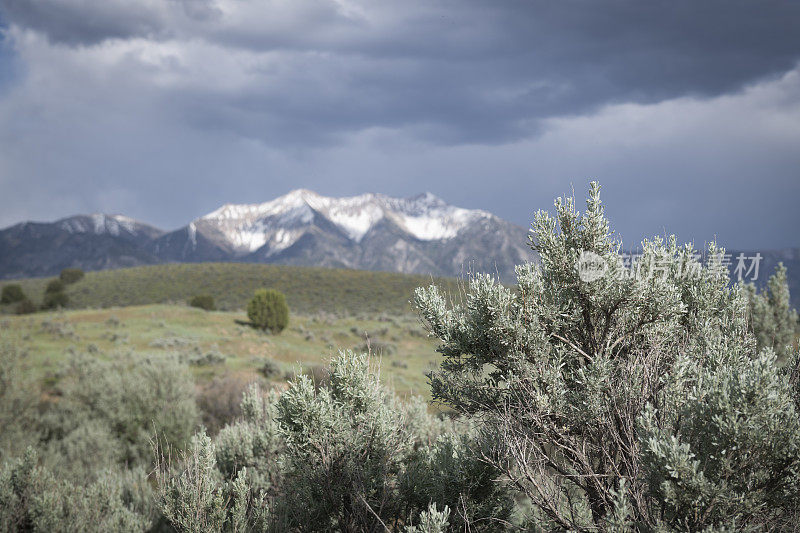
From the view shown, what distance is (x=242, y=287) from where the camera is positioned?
198ft

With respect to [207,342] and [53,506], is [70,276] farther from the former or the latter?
[53,506]

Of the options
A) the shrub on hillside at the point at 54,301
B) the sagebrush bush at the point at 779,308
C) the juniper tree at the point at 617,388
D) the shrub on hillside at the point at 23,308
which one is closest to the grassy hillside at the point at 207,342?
the sagebrush bush at the point at 779,308

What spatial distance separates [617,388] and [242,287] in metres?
60.9

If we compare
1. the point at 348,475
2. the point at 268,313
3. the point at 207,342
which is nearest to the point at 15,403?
the point at 207,342

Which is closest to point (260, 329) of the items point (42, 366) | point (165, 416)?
point (42, 366)

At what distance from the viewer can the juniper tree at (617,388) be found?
117 inches

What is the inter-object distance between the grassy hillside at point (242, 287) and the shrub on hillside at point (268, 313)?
15.8m

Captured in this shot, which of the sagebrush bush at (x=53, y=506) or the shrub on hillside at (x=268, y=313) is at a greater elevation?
the shrub on hillside at (x=268, y=313)

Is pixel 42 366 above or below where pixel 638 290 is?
below

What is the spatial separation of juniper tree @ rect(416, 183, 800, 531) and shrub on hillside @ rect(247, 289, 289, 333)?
2922 cm

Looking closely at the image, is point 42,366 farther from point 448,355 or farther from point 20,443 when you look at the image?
point 448,355

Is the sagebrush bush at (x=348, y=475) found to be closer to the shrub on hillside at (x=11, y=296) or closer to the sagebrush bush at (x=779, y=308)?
the sagebrush bush at (x=779, y=308)

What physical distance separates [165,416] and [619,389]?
1342 centimetres

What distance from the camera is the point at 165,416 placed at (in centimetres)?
1342
